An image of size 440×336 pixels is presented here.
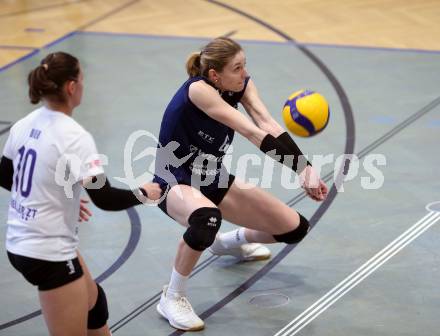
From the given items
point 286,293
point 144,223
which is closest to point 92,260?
point 144,223

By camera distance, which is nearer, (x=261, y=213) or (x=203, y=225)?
(x=203, y=225)


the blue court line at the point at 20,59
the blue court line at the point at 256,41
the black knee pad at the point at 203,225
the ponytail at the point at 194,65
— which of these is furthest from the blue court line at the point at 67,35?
the black knee pad at the point at 203,225

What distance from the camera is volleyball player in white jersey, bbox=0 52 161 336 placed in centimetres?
367

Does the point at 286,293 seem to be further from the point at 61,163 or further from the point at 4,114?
the point at 4,114

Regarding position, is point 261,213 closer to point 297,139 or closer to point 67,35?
point 297,139

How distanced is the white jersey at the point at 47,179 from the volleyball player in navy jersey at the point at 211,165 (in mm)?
1074

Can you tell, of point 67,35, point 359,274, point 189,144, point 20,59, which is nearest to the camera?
point 189,144

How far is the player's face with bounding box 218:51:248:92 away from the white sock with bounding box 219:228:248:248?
3.28 feet

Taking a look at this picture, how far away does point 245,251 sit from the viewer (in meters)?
5.58

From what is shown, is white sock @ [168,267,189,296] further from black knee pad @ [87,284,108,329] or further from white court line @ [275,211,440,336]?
black knee pad @ [87,284,108,329]

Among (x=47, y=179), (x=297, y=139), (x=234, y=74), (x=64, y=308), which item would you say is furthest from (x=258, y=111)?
(x=297, y=139)

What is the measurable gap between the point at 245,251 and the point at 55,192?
208 cm

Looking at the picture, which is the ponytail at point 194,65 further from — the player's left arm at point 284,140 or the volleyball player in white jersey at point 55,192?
the volleyball player in white jersey at point 55,192

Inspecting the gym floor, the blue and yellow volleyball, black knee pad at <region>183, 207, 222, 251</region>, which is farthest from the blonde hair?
the gym floor
